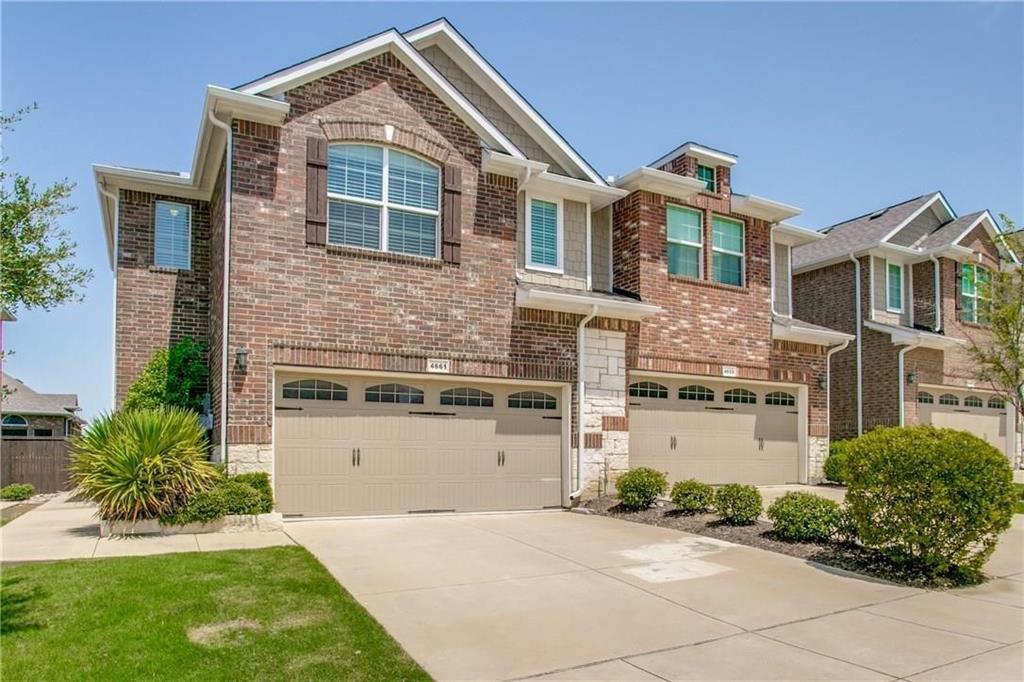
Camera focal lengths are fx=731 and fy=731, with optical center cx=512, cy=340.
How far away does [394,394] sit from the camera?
12766mm

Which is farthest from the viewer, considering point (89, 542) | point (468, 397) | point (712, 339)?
point (712, 339)

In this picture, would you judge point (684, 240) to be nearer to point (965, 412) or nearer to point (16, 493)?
point (965, 412)

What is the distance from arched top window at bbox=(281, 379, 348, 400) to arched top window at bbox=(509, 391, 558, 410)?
10.9 ft

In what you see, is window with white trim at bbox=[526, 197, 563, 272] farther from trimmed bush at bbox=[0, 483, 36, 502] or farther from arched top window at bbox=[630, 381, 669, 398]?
trimmed bush at bbox=[0, 483, 36, 502]

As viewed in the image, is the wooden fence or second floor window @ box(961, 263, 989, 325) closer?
the wooden fence

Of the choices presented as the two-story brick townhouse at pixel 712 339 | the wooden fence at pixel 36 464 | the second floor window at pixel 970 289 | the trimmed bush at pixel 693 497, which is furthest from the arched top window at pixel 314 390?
the second floor window at pixel 970 289

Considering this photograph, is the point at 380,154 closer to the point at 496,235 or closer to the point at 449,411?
the point at 496,235

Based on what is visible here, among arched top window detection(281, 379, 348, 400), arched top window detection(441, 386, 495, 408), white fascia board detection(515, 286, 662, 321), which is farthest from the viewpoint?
white fascia board detection(515, 286, 662, 321)

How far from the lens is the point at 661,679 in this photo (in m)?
5.18

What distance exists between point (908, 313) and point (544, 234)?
13279 millimetres

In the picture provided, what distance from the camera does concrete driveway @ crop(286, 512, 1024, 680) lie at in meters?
5.50

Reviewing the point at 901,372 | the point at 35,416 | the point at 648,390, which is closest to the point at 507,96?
the point at 648,390

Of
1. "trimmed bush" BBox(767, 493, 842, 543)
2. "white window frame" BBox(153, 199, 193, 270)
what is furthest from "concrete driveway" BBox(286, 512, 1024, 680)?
"white window frame" BBox(153, 199, 193, 270)

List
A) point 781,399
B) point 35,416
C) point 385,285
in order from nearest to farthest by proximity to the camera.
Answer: point 385,285, point 781,399, point 35,416
